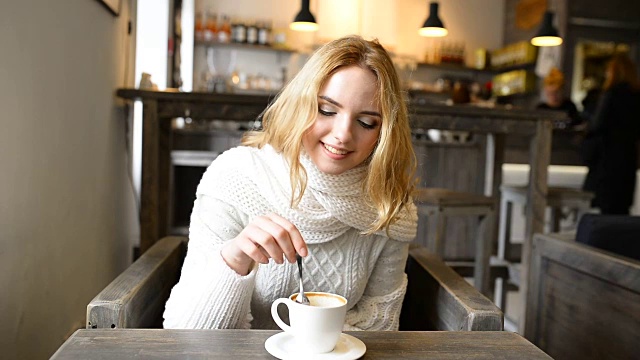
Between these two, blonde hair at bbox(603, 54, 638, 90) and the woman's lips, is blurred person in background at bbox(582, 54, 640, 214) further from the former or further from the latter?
the woman's lips

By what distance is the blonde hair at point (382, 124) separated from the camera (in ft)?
3.66

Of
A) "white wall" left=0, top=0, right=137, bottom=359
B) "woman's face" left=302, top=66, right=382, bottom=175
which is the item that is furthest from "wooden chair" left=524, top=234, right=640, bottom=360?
"white wall" left=0, top=0, right=137, bottom=359

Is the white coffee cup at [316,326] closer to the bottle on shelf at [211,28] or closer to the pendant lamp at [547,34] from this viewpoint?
the pendant lamp at [547,34]

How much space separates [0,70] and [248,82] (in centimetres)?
518

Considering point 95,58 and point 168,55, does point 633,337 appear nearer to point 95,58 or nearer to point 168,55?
point 95,58

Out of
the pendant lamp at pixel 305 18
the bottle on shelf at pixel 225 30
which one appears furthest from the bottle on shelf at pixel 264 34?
the pendant lamp at pixel 305 18

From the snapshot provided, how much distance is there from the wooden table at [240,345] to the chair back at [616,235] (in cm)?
99

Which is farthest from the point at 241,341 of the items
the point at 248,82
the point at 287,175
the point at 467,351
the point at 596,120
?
the point at 248,82

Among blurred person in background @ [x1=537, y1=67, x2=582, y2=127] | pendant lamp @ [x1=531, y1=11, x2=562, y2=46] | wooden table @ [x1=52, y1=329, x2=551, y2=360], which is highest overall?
Answer: pendant lamp @ [x1=531, y1=11, x2=562, y2=46]

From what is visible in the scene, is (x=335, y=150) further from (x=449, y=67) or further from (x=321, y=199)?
(x=449, y=67)

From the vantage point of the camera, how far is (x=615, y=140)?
14.5ft

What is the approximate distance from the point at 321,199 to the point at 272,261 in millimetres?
158

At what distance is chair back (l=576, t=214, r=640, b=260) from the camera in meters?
1.76

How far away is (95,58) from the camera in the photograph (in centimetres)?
229
